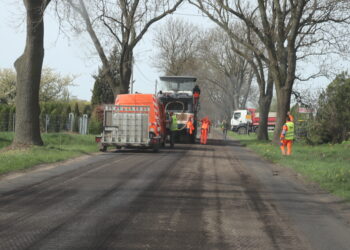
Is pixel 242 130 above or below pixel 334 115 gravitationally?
below

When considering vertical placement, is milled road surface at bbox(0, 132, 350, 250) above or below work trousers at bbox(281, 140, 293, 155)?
below

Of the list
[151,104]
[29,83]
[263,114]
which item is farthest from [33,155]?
[263,114]

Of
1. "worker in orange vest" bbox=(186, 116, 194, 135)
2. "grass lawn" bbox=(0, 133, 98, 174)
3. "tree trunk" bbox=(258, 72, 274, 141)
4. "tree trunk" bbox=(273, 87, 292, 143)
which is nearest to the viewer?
"grass lawn" bbox=(0, 133, 98, 174)

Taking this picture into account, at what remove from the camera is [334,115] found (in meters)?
28.7

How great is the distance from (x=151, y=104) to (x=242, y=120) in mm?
42360

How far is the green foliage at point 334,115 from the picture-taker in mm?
28609

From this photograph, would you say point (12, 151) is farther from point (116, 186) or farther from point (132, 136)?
point (116, 186)

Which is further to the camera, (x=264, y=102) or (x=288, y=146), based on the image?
(x=264, y=102)

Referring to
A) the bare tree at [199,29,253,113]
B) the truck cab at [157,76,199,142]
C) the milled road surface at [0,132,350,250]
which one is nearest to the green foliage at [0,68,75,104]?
the bare tree at [199,29,253,113]

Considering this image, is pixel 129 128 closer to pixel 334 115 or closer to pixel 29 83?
pixel 29 83

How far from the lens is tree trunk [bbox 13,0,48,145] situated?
19.1 m

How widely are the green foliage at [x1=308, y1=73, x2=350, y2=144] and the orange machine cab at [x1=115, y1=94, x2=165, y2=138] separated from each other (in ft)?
32.5

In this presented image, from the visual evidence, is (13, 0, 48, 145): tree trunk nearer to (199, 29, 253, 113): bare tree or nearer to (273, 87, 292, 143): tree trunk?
(273, 87, 292, 143): tree trunk

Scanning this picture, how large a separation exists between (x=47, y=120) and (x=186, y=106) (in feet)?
34.7
